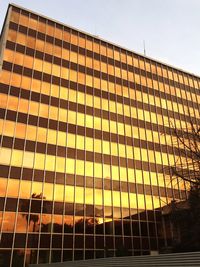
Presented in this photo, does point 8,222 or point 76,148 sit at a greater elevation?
point 76,148

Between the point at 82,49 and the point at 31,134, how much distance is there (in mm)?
16331

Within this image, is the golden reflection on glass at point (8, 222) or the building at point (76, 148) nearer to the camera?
the golden reflection on glass at point (8, 222)

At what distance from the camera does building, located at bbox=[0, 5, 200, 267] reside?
3034cm

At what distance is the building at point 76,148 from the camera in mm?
30344

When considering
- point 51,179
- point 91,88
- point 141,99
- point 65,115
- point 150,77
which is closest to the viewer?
point 51,179

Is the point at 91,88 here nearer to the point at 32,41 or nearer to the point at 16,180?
the point at 32,41

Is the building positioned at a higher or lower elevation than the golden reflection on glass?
higher

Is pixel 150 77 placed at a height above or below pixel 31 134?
above

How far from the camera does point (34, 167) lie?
3231 cm

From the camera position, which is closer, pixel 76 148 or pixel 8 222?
pixel 8 222

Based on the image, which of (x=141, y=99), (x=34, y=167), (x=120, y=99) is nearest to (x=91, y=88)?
(x=120, y=99)

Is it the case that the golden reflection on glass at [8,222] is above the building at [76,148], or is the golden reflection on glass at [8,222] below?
below

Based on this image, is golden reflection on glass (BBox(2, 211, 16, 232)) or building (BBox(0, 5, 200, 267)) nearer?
golden reflection on glass (BBox(2, 211, 16, 232))

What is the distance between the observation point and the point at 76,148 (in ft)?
118
